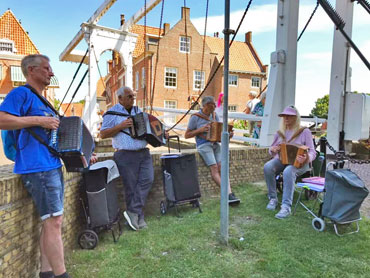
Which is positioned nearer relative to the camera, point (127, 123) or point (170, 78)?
point (127, 123)

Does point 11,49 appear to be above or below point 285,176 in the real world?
above

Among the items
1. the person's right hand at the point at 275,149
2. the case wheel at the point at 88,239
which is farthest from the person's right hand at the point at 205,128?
the case wheel at the point at 88,239

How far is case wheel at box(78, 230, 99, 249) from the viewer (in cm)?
307

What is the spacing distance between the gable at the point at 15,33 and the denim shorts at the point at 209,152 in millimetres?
26179

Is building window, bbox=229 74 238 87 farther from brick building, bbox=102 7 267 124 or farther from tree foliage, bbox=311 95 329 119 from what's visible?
tree foliage, bbox=311 95 329 119

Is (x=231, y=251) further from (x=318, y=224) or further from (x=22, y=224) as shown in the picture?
(x=22, y=224)

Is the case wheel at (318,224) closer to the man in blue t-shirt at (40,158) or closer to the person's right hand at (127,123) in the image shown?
the person's right hand at (127,123)

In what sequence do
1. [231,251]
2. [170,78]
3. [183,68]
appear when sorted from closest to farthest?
1. [231,251]
2. [170,78]
3. [183,68]

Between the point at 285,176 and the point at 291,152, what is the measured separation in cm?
35

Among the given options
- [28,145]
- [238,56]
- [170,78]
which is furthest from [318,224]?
[238,56]

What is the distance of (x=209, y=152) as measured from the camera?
15.5 ft

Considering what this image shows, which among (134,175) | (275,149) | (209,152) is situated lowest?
(134,175)

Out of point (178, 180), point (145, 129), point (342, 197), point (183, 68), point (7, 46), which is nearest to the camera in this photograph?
point (342, 197)

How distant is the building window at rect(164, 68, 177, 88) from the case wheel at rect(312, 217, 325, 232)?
72.8ft
